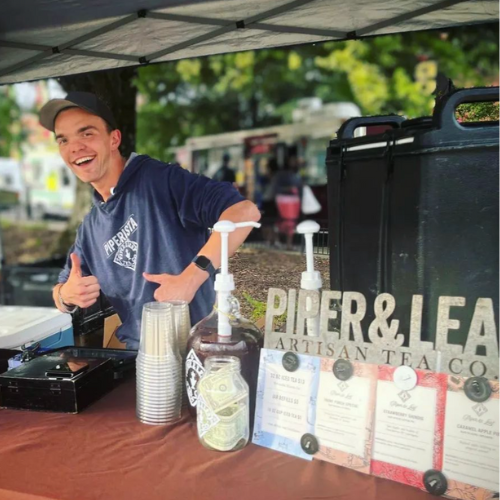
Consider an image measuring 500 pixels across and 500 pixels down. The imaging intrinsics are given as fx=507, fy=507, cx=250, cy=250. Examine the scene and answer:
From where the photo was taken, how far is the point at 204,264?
59.8 inches

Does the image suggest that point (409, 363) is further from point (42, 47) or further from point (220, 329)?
point (42, 47)

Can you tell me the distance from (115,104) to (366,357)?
143 cm

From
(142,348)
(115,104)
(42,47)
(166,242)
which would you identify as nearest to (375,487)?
(142,348)

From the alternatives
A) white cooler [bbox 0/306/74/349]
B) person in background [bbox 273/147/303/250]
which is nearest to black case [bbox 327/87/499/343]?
white cooler [bbox 0/306/74/349]

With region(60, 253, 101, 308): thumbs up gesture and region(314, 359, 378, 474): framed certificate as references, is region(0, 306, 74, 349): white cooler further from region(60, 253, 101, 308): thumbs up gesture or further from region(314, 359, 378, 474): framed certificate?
region(314, 359, 378, 474): framed certificate

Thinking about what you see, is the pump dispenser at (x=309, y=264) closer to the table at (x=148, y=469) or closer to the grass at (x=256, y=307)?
the grass at (x=256, y=307)

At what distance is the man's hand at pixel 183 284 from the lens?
1.54 m

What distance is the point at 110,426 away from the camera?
1.27 meters

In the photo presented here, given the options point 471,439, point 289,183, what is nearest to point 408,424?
point 471,439

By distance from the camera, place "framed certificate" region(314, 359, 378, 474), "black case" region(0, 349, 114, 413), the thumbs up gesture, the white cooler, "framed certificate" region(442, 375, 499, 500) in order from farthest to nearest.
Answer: the thumbs up gesture, the white cooler, "black case" region(0, 349, 114, 413), "framed certificate" region(314, 359, 378, 474), "framed certificate" region(442, 375, 499, 500)

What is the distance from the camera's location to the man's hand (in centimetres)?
154

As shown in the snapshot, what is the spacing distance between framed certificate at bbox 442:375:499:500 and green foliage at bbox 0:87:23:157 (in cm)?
834

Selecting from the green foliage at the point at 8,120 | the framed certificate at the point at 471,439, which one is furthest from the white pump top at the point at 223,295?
the green foliage at the point at 8,120

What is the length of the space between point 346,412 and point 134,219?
3.06 feet
